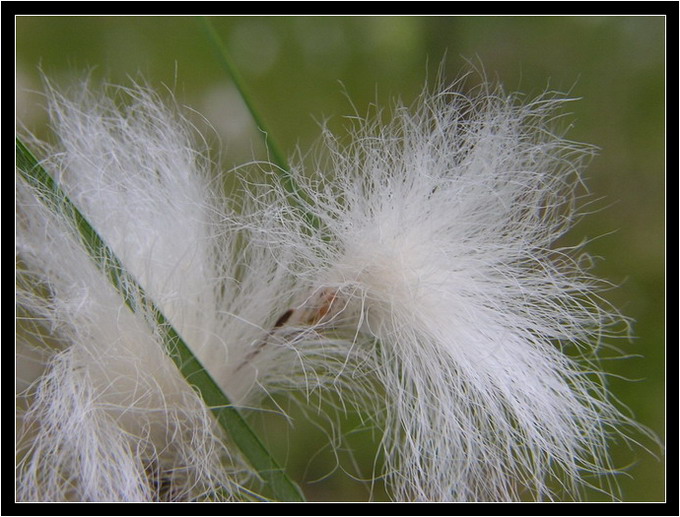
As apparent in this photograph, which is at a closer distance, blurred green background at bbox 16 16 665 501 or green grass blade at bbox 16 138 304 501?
green grass blade at bbox 16 138 304 501

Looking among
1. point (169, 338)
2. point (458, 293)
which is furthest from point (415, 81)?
point (169, 338)

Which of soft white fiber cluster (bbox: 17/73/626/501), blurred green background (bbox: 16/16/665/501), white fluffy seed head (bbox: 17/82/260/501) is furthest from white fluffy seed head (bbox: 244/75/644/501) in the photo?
blurred green background (bbox: 16/16/665/501)

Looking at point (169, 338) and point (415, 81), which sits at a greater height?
point (415, 81)

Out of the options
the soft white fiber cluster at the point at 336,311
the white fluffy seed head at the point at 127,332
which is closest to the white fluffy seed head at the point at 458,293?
the soft white fiber cluster at the point at 336,311

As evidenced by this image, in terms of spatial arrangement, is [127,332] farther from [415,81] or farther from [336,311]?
[415,81]

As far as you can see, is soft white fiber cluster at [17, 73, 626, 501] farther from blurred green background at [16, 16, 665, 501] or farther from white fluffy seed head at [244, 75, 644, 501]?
blurred green background at [16, 16, 665, 501]
